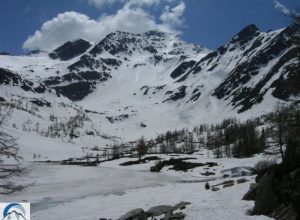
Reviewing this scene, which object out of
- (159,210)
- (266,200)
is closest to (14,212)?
(266,200)

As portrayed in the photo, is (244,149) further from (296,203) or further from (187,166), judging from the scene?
(296,203)

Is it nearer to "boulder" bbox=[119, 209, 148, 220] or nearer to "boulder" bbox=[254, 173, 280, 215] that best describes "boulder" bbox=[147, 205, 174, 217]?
"boulder" bbox=[119, 209, 148, 220]

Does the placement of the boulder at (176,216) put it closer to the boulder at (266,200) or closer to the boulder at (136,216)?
the boulder at (136,216)

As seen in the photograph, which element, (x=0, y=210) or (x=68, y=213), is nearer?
(x=0, y=210)

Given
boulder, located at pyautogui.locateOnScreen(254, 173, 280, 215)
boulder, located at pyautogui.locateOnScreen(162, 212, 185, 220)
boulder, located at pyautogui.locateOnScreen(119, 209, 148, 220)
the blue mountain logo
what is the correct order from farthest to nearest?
boulder, located at pyautogui.locateOnScreen(119, 209, 148, 220), boulder, located at pyautogui.locateOnScreen(162, 212, 185, 220), boulder, located at pyautogui.locateOnScreen(254, 173, 280, 215), the blue mountain logo

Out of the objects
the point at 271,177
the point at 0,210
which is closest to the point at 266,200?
the point at 271,177

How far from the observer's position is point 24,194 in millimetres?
65125

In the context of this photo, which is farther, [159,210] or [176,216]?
[159,210]

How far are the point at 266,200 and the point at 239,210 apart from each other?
8.06ft

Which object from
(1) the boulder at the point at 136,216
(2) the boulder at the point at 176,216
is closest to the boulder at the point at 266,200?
(2) the boulder at the point at 176,216

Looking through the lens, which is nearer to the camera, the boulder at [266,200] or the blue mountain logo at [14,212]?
the blue mountain logo at [14,212]

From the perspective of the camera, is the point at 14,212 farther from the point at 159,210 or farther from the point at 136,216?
the point at 159,210

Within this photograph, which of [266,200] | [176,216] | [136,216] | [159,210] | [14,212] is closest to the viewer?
[14,212]

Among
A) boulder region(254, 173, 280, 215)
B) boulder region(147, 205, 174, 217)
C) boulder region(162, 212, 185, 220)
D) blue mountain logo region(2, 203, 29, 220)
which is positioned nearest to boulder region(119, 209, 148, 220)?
boulder region(147, 205, 174, 217)
